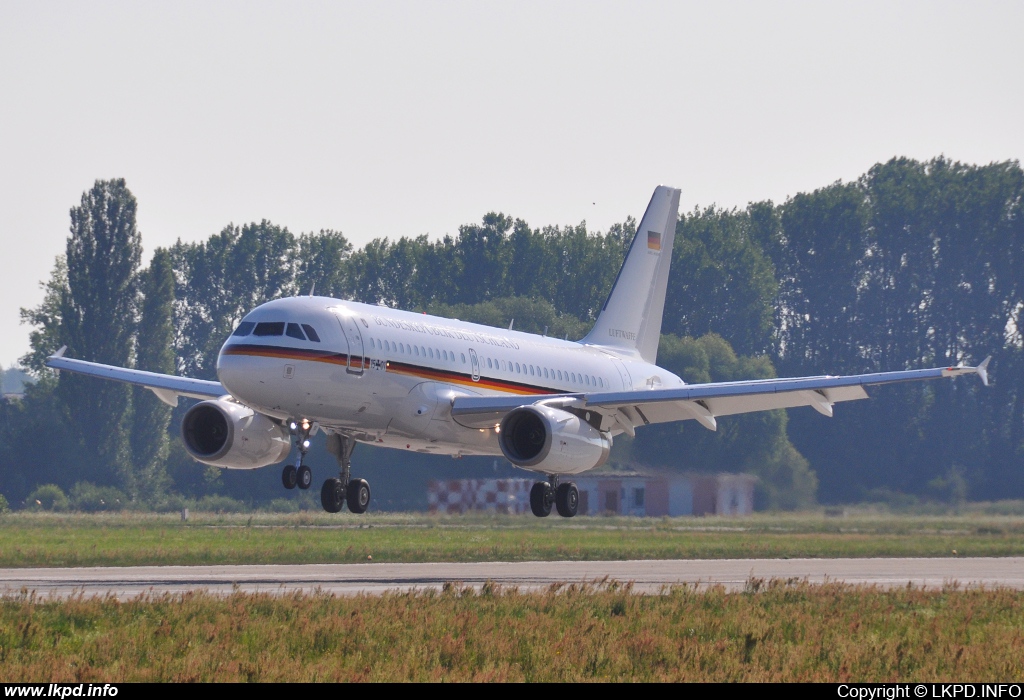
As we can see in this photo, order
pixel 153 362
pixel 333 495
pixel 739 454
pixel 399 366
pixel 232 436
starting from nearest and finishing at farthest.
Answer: pixel 399 366 → pixel 232 436 → pixel 333 495 → pixel 739 454 → pixel 153 362

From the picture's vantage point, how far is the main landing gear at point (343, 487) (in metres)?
36.6

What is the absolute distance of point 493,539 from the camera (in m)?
48.7

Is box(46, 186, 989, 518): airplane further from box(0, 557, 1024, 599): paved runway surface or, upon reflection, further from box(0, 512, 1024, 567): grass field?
box(0, 512, 1024, 567): grass field

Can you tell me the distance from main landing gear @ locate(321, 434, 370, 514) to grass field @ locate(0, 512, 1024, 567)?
4.74 meters

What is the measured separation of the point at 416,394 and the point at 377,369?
1.49 metres

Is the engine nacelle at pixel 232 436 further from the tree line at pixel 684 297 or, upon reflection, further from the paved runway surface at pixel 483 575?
the tree line at pixel 684 297

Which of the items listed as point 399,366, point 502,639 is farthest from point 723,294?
point 502,639

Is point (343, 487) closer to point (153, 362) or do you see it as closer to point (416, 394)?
point (416, 394)

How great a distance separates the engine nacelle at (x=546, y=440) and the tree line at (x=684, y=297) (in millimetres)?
45580

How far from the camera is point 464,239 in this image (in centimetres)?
11838

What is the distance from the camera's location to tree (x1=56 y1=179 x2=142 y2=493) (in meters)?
87.6

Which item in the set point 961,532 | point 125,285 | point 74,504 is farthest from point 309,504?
point 961,532

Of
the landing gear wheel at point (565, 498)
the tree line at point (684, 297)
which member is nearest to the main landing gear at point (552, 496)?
the landing gear wheel at point (565, 498)

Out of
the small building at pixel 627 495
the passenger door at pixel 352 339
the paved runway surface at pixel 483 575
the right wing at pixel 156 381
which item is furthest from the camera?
the small building at pixel 627 495
